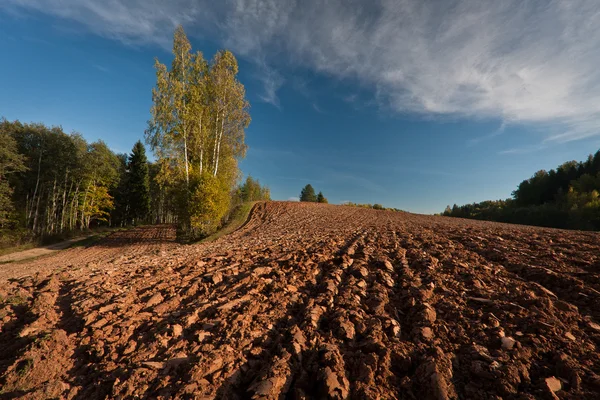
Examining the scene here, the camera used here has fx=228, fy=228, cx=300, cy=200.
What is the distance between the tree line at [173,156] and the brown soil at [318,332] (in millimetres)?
11024

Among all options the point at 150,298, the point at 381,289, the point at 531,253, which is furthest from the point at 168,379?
the point at 531,253

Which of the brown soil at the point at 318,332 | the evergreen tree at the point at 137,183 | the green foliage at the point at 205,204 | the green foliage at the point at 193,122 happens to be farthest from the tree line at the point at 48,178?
the brown soil at the point at 318,332

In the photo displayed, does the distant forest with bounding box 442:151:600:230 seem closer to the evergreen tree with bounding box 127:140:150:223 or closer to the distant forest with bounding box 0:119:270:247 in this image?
the distant forest with bounding box 0:119:270:247

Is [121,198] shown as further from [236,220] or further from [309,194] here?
[309,194]

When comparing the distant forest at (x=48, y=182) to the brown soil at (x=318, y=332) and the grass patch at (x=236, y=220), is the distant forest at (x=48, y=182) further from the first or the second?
the brown soil at (x=318, y=332)

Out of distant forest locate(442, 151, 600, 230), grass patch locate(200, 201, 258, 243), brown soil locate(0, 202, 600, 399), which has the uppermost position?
distant forest locate(442, 151, 600, 230)

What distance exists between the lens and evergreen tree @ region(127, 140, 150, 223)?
38781mm

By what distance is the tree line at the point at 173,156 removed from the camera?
16391 mm

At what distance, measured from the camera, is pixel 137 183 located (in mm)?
38812

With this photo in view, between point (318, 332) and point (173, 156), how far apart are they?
1711cm

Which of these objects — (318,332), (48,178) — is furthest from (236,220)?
(48,178)

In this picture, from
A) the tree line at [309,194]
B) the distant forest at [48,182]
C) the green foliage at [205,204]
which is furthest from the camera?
the tree line at [309,194]

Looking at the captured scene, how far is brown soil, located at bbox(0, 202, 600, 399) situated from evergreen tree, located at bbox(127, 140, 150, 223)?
38.3m

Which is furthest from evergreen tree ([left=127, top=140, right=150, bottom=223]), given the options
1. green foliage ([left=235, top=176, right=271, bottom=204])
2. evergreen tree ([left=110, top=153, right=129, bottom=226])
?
green foliage ([left=235, top=176, right=271, bottom=204])
